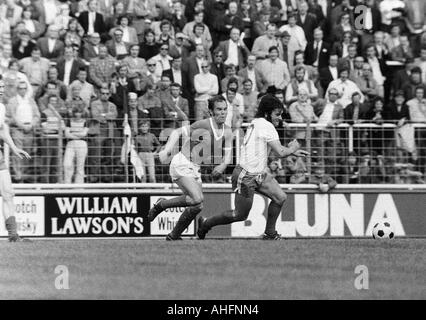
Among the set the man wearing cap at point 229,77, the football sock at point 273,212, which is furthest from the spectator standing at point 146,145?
the football sock at point 273,212

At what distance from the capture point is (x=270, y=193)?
17.8 m

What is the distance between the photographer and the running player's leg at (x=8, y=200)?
18.4 meters

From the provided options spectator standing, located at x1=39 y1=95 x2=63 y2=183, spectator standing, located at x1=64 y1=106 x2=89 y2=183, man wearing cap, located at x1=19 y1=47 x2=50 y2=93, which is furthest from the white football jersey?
man wearing cap, located at x1=19 y1=47 x2=50 y2=93

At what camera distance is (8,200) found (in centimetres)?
1848

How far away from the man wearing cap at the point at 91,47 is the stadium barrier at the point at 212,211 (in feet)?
10.1

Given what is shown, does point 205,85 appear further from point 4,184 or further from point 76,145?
point 4,184

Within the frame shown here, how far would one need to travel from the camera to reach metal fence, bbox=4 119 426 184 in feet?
70.6

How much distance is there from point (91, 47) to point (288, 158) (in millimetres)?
4482

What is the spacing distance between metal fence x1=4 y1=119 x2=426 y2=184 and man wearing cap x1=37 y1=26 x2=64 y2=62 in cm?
247

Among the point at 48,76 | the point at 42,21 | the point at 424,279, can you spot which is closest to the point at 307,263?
the point at 424,279

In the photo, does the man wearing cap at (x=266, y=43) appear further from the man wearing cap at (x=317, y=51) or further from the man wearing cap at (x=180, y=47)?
the man wearing cap at (x=180, y=47)

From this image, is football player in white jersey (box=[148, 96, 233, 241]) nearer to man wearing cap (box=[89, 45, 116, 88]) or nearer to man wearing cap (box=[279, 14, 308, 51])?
man wearing cap (box=[89, 45, 116, 88])

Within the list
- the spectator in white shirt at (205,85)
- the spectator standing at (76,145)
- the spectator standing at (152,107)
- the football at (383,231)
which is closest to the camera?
the football at (383,231)
